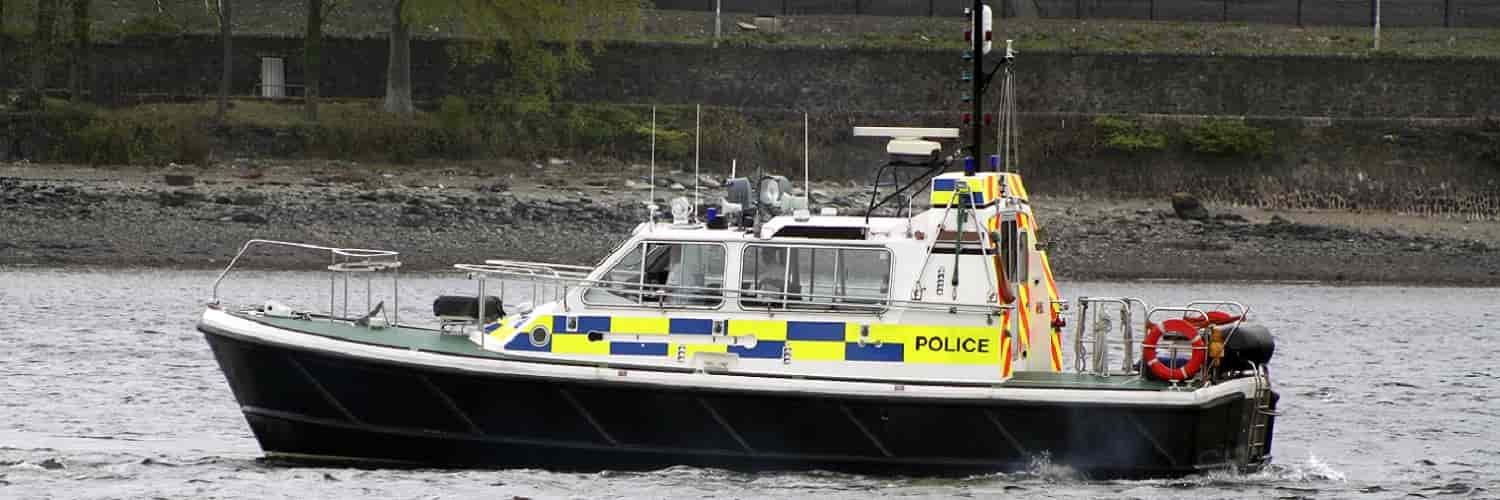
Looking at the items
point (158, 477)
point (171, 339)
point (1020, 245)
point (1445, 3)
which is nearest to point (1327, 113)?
point (1445, 3)

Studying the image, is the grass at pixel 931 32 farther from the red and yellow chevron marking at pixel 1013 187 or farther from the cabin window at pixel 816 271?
the cabin window at pixel 816 271

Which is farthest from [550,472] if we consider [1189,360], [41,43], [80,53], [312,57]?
[80,53]

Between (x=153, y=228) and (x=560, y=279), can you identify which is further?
(x=153, y=228)

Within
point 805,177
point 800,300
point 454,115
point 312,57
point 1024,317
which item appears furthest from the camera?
point 312,57

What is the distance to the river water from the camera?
15.0 metres

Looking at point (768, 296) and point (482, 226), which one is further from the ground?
point (768, 296)

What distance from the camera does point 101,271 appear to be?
1223 inches

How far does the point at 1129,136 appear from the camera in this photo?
4041 cm

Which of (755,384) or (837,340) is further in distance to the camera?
(837,340)

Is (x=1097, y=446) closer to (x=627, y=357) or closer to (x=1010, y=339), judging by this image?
(x=1010, y=339)

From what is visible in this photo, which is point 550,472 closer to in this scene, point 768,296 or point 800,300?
point 768,296

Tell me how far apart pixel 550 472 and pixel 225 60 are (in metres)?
26.6

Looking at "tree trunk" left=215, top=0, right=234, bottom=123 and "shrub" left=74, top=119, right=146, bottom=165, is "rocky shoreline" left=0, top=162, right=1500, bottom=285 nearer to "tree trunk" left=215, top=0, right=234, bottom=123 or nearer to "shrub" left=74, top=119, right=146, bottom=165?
"shrub" left=74, top=119, right=146, bottom=165

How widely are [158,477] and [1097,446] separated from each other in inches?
253
